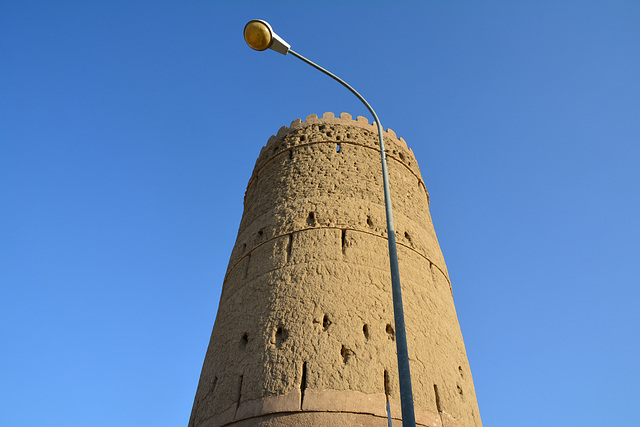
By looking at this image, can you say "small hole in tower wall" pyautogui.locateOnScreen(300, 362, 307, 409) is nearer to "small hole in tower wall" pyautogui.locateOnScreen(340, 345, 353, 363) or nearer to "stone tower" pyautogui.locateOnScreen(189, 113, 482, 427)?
"stone tower" pyautogui.locateOnScreen(189, 113, 482, 427)

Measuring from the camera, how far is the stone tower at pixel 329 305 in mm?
7980

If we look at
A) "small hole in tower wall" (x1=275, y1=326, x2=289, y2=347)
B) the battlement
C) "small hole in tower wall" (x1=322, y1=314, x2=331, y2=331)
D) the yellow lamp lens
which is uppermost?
the battlement

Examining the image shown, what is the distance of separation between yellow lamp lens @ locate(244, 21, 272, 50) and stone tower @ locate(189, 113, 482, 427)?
14.1 ft

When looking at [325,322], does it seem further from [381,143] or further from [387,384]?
[381,143]

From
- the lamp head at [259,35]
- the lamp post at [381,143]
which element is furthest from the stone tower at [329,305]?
the lamp head at [259,35]

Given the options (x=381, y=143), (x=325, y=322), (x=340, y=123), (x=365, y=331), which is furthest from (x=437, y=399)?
(x=340, y=123)

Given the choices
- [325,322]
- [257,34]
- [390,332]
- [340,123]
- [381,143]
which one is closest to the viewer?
[257,34]

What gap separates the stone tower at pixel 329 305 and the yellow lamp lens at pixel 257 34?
429 centimetres

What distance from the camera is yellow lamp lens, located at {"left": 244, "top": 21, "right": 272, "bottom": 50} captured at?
7035mm

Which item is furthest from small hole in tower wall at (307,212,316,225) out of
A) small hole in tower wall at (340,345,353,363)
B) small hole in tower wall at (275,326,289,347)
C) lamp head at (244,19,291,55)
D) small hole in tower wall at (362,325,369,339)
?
lamp head at (244,19,291,55)

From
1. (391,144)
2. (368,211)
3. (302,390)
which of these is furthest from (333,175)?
(302,390)

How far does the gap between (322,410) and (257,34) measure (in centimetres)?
566

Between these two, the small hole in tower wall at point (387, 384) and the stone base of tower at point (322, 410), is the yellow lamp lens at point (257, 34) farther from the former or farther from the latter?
the small hole in tower wall at point (387, 384)

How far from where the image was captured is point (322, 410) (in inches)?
300
